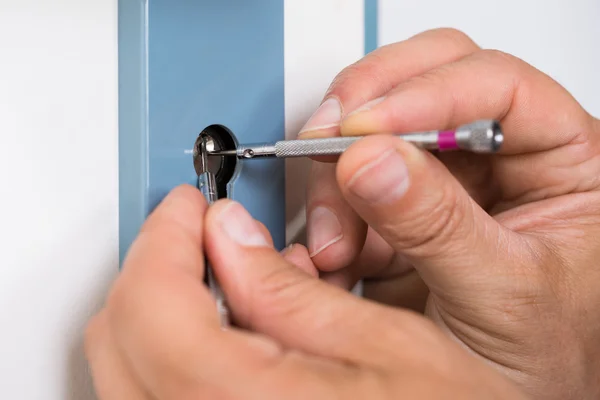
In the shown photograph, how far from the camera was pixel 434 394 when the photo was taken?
0.21m

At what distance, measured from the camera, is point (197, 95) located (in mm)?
353

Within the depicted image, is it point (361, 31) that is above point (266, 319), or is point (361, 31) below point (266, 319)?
above

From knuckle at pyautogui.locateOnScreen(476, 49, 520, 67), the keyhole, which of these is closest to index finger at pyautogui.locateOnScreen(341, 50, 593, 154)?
knuckle at pyautogui.locateOnScreen(476, 49, 520, 67)

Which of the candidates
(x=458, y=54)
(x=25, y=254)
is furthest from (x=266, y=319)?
(x=458, y=54)

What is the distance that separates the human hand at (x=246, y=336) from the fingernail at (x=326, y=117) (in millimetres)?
104

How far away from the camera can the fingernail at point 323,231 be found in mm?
383

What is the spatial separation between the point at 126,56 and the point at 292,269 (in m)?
0.15

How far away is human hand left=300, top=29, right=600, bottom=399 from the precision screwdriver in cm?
1

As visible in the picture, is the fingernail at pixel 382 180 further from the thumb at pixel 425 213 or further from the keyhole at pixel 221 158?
the keyhole at pixel 221 158

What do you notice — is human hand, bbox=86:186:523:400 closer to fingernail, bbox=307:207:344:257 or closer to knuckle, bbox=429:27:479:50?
fingernail, bbox=307:207:344:257

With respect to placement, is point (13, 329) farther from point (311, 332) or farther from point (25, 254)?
point (311, 332)

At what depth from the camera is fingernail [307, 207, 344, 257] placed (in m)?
0.38

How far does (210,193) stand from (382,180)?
0.35ft

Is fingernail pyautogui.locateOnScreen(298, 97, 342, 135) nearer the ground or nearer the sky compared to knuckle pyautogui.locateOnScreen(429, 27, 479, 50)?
nearer the ground
